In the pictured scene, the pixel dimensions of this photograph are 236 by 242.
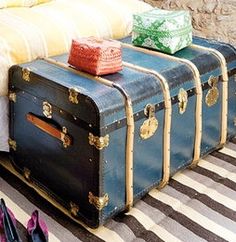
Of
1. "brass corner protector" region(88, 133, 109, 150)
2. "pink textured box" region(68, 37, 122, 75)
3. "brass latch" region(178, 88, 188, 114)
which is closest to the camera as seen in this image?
"brass corner protector" region(88, 133, 109, 150)

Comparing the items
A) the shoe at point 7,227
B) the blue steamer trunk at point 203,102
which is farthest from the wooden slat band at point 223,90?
the shoe at point 7,227

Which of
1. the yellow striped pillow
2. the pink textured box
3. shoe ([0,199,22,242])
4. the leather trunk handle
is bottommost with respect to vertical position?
shoe ([0,199,22,242])

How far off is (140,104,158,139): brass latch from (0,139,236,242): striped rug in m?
0.27

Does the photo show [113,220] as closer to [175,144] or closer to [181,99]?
[175,144]

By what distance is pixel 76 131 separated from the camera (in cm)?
136

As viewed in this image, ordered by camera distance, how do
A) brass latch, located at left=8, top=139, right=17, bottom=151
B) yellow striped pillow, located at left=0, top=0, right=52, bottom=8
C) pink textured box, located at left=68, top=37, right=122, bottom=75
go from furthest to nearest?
yellow striped pillow, located at left=0, top=0, right=52, bottom=8 → brass latch, located at left=8, top=139, right=17, bottom=151 → pink textured box, located at left=68, top=37, right=122, bottom=75

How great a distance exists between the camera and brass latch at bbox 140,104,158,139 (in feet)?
4.71

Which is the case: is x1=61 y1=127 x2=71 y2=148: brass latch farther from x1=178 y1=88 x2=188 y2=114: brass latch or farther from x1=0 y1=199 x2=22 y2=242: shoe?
x1=178 y1=88 x2=188 y2=114: brass latch

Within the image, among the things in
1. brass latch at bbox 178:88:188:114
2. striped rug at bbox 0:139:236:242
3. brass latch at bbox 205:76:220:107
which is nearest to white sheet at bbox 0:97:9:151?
striped rug at bbox 0:139:236:242

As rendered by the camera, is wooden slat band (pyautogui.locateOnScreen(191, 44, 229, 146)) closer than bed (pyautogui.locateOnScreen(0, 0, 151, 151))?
No

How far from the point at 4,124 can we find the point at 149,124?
1.86ft

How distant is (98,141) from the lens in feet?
4.26

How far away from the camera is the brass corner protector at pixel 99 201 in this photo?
4.46 feet

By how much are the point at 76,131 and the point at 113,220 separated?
0.35m
